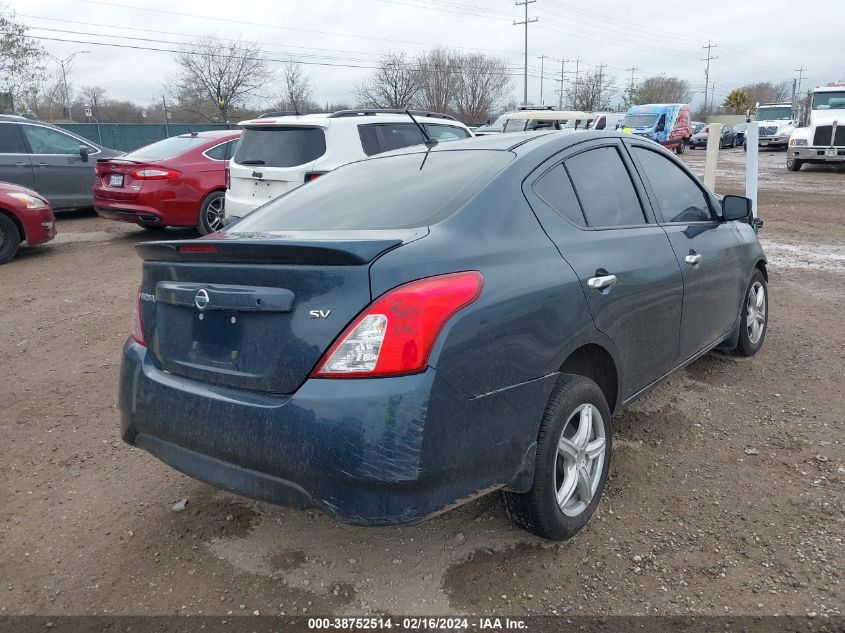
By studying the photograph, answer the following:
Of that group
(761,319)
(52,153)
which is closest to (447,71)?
(52,153)

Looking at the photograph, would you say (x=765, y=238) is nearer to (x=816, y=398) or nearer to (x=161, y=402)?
(x=816, y=398)

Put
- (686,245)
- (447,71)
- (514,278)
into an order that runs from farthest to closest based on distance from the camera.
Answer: (447,71), (686,245), (514,278)

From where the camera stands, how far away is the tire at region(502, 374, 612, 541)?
8.34 ft

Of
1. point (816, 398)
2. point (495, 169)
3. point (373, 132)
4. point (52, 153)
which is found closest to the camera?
point (495, 169)

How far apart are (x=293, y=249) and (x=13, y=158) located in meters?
10.8

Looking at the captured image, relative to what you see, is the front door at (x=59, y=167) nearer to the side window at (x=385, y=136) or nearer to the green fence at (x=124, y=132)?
the side window at (x=385, y=136)

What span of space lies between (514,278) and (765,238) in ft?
30.0

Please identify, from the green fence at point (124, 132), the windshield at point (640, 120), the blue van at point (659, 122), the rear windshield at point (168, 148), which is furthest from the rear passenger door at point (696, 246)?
the windshield at point (640, 120)

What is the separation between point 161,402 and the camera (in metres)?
2.54

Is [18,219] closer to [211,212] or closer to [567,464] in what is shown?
[211,212]

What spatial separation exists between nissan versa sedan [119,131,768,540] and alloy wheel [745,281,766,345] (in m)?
1.71

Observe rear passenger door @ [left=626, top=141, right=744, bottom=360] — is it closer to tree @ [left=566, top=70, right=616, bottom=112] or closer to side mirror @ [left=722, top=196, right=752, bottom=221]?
side mirror @ [left=722, top=196, right=752, bottom=221]

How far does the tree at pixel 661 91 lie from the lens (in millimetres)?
77375

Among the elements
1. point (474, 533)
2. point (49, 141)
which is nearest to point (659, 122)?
point (49, 141)
